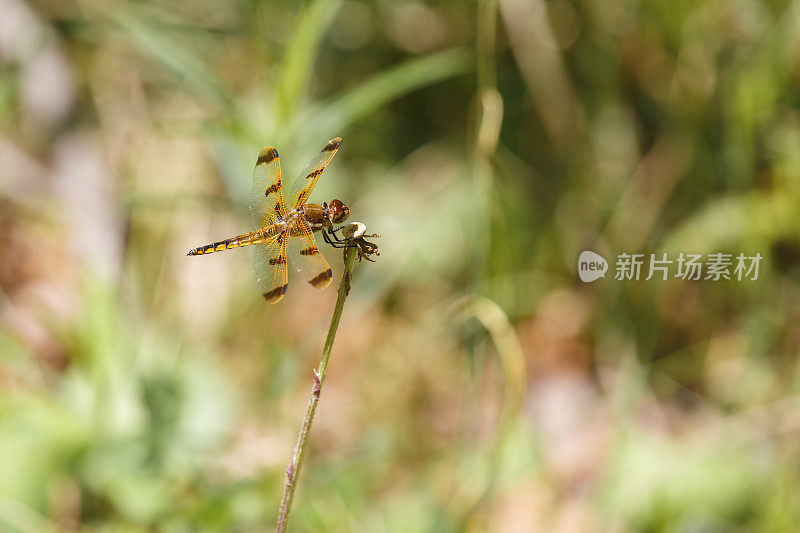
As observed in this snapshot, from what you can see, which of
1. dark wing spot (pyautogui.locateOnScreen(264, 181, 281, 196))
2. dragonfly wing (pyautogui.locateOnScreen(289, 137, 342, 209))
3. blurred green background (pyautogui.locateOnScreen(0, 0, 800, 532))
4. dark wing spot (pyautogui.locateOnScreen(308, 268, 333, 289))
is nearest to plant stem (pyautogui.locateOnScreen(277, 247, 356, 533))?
dark wing spot (pyautogui.locateOnScreen(308, 268, 333, 289))

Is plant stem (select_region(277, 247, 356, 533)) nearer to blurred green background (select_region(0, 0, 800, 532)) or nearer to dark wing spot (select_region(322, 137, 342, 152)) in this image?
dark wing spot (select_region(322, 137, 342, 152))

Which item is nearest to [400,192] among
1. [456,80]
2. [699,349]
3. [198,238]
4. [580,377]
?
[456,80]

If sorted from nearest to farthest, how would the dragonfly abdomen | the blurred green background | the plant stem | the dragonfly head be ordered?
1. the plant stem
2. the dragonfly head
3. the dragonfly abdomen
4. the blurred green background

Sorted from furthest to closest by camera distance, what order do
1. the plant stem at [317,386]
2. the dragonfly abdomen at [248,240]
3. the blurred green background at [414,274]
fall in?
the blurred green background at [414,274]
the dragonfly abdomen at [248,240]
the plant stem at [317,386]

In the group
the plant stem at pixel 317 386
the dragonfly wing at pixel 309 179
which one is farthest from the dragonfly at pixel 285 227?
the plant stem at pixel 317 386

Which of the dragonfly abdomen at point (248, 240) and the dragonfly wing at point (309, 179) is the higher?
the dragonfly wing at point (309, 179)

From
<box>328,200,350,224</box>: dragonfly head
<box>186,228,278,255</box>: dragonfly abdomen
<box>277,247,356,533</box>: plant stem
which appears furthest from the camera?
<box>186,228,278,255</box>: dragonfly abdomen

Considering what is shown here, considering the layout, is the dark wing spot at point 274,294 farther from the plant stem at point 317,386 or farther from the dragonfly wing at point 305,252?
the plant stem at point 317,386
